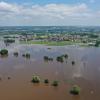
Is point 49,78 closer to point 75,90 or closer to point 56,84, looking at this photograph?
point 56,84

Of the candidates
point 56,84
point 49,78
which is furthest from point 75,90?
point 49,78

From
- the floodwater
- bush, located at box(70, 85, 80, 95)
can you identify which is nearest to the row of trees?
bush, located at box(70, 85, 80, 95)

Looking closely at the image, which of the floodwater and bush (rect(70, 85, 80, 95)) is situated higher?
bush (rect(70, 85, 80, 95))

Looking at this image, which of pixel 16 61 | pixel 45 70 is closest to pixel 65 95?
pixel 45 70

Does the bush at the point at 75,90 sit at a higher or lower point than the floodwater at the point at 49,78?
higher

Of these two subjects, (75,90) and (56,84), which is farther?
(56,84)

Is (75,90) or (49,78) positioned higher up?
(75,90)

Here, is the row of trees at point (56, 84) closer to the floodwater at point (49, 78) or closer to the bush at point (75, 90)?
the bush at point (75, 90)

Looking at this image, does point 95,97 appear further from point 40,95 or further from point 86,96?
point 40,95

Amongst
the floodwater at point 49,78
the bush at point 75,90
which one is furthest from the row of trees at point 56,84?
the floodwater at point 49,78

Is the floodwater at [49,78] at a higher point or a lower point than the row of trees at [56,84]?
lower

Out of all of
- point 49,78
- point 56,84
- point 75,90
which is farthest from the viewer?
point 49,78

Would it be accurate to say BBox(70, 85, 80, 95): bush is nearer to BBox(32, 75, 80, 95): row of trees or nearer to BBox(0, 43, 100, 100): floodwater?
BBox(32, 75, 80, 95): row of trees
